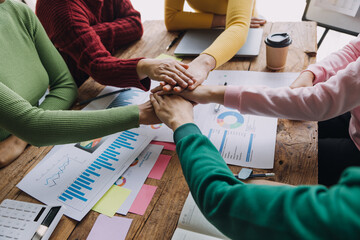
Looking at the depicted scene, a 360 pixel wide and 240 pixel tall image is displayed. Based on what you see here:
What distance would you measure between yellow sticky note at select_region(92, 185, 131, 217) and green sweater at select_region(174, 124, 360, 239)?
0.82 ft

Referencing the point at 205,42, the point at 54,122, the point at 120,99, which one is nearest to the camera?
the point at 54,122

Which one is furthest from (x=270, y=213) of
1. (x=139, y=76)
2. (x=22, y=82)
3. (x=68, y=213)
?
(x=22, y=82)

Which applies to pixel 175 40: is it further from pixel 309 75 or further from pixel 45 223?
pixel 45 223

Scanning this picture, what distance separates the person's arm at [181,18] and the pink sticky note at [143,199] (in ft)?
3.22

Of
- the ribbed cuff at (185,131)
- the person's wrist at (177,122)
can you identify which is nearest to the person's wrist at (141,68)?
the person's wrist at (177,122)

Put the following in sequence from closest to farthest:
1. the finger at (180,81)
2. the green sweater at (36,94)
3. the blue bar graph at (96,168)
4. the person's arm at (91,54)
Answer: the blue bar graph at (96,168), the green sweater at (36,94), the finger at (180,81), the person's arm at (91,54)

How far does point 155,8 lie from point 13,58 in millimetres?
2591

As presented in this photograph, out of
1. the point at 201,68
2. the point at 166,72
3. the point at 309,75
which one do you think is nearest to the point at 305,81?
the point at 309,75

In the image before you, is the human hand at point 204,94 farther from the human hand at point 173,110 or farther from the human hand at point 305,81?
the human hand at point 305,81

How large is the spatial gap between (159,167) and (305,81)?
0.58 m

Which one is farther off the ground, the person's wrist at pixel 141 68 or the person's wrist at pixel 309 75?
the person's wrist at pixel 309 75

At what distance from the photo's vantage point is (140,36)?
1440 millimetres

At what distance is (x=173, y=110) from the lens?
2.74 ft

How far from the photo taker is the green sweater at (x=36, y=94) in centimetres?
84
